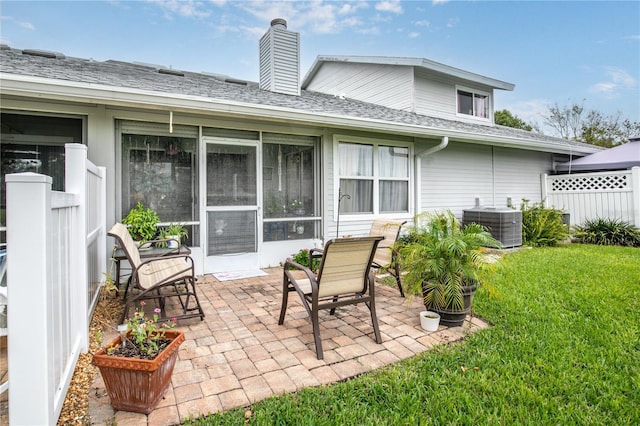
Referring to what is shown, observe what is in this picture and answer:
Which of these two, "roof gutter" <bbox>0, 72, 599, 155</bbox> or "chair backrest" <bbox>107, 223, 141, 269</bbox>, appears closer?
"chair backrest" <bbox>107, 223, 141, 269</bbox>

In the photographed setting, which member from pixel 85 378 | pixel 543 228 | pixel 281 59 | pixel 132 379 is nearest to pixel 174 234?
pixel 85 378

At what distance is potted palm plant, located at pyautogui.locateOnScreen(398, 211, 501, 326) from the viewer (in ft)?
10.9

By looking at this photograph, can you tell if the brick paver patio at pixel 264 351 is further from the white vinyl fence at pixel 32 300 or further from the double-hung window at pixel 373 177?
the double-hung window at pixel 373 177

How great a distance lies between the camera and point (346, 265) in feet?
9.95

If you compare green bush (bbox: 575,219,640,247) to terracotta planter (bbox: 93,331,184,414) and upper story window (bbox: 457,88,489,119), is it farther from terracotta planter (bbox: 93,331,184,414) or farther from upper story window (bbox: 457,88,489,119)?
terracotta planter (bbox: 93,331,184,414)

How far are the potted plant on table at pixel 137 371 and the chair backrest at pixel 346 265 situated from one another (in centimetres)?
127

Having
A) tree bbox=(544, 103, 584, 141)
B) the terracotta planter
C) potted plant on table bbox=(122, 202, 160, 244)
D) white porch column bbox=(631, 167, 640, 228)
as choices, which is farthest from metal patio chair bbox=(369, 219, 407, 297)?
tree bbox=(544, 103, 584, 141)

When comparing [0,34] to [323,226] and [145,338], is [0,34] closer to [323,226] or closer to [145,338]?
[323,226]

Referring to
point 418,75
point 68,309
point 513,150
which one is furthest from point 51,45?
point 513,150

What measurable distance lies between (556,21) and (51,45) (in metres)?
16.0

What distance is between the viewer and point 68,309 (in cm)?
226

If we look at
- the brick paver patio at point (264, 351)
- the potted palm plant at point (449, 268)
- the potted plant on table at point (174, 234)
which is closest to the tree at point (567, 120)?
the potted palm plant at point (449, 268)

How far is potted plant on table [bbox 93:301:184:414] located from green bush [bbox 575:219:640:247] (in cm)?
1023

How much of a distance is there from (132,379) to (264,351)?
1085 mm
